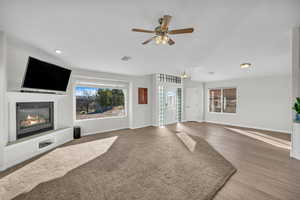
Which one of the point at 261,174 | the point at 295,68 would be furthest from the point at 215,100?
the point at 261,174

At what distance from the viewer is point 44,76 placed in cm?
322

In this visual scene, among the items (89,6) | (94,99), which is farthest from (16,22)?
(94,99)

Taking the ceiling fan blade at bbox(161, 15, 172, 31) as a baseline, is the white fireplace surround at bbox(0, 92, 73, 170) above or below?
below

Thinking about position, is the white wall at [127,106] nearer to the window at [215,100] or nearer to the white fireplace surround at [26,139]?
the white fireplace surround at [26,139]

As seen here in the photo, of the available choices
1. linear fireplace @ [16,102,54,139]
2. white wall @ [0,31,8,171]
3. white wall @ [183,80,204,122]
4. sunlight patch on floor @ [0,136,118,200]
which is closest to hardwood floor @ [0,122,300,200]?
sunlight patch on floor @ [0,136,118,200]

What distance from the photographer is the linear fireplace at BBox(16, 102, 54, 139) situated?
119 inches

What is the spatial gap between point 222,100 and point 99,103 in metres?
6.34

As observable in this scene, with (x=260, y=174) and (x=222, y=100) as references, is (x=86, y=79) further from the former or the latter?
(x=222, y=100)

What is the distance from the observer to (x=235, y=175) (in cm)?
221

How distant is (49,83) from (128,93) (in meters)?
3.08

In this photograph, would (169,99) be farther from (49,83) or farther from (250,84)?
(49,83)

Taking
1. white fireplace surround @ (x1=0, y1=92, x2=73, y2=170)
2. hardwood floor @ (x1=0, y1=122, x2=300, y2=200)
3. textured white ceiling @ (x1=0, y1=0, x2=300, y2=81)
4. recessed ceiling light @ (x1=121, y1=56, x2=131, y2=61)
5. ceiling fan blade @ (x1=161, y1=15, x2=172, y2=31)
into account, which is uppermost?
textured white ceiling @ (x1=0, y1=0, x2=300, y2=81)

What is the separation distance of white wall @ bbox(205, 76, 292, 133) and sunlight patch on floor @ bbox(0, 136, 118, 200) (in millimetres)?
6263

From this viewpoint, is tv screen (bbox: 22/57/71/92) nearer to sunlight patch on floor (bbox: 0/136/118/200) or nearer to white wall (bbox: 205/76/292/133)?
sunlight patch on floor (bbox: 0/136/118/200)
